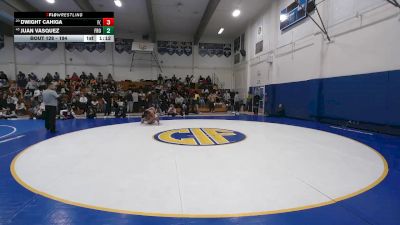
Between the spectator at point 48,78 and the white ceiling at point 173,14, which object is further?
the spectator at point 48,78

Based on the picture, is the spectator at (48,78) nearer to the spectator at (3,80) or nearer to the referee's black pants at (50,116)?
the spectator at (3,80)

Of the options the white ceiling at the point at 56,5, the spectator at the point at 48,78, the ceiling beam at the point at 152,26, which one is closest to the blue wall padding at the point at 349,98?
the ceiling beam at the point at 152,26

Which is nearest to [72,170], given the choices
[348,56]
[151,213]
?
[151,213]

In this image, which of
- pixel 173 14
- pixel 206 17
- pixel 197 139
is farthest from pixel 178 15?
pixel 197 139

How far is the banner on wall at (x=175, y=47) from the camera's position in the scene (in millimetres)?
21938

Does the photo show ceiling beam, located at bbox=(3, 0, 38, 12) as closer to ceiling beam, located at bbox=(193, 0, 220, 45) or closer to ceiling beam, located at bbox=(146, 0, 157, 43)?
ceiling beam, located at bbox=(146, 0, 157, 43)

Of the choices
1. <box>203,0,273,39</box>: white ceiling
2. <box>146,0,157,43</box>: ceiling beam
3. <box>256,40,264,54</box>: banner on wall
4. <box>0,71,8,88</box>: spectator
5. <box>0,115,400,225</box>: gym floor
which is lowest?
<box>0,115,400,225</box>: gym floor

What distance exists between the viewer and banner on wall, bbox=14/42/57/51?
19.4 metres

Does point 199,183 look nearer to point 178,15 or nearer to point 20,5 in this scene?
point 178,15

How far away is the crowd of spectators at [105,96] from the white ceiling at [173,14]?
427 centimetres

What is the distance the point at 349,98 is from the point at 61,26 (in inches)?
452

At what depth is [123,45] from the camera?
837 inches

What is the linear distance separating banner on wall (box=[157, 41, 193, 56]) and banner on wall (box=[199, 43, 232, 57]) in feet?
3.63

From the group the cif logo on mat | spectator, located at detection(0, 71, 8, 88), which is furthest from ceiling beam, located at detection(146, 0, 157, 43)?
spectator, located at detection(0, 71, 8, 88)
